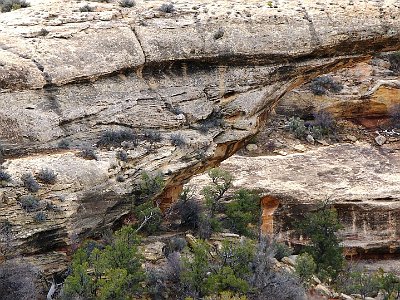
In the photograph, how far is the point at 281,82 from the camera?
18.2m

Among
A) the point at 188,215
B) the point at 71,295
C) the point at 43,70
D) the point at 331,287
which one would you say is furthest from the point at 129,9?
the point at 331,287

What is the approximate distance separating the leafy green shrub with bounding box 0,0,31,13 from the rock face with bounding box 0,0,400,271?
405mm

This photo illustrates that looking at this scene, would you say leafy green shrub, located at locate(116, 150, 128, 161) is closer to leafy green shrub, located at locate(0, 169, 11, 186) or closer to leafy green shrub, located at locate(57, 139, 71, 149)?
leafy green shrub, located at locate(57, 139, 71, 149)

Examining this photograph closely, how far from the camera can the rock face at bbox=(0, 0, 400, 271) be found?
14.1 metres

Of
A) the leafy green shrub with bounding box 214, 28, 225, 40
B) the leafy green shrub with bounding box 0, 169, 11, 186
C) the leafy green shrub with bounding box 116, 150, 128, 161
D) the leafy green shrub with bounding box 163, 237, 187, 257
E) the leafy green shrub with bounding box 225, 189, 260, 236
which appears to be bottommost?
the leafy green shrub with bounding box 225, 189, 260, 236

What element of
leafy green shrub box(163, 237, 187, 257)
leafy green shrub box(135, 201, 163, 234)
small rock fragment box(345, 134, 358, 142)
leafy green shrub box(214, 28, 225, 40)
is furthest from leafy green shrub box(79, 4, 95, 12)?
small rock fragment box(345, 134, 358, 142)

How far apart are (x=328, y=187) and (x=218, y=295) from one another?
985 centimetres

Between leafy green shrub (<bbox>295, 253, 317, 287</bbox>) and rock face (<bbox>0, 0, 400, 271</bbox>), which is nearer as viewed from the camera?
rock face (<bbox>0, 0, 400, 271</bbox>)

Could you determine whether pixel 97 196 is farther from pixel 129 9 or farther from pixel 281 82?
pixel 281 82

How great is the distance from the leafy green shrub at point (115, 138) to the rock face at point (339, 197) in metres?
6.06

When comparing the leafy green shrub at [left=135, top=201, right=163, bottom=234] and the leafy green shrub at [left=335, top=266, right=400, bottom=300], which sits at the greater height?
the leafy green shrub at [left=135, top=201, right=163, bottom=234]

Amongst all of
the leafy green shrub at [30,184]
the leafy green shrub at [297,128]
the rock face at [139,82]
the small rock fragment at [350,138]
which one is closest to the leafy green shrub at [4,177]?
the rock face at [139,82]

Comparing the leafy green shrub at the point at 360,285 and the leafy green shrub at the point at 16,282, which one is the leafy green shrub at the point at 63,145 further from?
the leafy green shrub at the point at 360,285

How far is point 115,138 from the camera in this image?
15.4 meters
